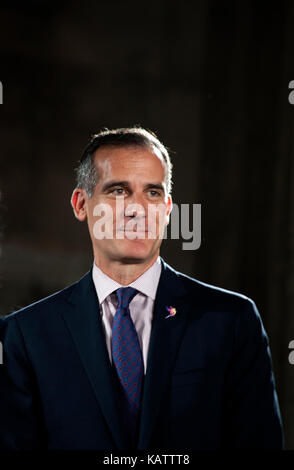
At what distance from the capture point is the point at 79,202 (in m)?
1.99

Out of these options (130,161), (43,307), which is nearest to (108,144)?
(130,161)

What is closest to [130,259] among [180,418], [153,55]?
[180,418]

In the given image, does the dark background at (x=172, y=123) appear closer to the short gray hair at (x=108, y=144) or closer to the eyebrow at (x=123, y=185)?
the short gray hair at (x=108, y=144)

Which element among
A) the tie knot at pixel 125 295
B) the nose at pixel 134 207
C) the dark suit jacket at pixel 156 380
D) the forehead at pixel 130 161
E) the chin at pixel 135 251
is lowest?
the dark suit jacket at pixel 156 380

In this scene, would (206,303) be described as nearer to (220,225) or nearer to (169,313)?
(169,313)

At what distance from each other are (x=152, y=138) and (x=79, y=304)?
0.66 meters

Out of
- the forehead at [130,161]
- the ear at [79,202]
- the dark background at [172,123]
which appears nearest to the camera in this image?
the forehead at [130,161]

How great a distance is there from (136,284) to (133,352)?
0.24 m

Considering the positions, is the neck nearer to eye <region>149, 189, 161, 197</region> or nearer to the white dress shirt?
the white dress shirt

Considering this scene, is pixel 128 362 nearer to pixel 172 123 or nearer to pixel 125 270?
pixel 125 270

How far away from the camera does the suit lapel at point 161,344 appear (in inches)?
69.5

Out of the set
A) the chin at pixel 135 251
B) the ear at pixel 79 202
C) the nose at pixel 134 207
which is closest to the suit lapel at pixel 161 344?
the chin at pixel 135 251

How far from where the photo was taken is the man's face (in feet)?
6.06

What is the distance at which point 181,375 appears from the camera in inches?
72.0
